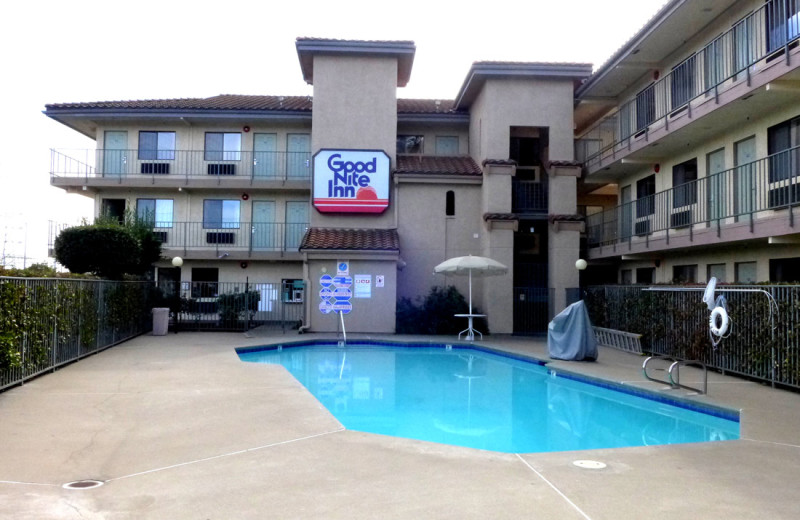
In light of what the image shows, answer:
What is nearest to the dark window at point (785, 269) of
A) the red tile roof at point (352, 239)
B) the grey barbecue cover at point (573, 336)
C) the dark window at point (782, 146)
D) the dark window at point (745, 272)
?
the dark window at point (745, 272)

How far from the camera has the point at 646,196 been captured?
19703 millimetres

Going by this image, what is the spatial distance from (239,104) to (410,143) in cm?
791

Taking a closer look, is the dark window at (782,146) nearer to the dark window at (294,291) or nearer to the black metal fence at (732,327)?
the black metal fence at (732,327)

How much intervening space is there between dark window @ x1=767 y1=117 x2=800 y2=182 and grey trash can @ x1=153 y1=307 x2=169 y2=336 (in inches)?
694

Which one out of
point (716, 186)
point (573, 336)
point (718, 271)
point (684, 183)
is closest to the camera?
point (573, 336)

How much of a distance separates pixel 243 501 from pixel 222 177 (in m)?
22.6

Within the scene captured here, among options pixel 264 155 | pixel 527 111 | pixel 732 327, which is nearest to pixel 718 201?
pixel 732 327

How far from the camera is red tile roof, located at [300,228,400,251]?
20703 mm

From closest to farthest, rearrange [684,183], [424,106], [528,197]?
1. [684,183]
2. [528,197]
3. [424,106]

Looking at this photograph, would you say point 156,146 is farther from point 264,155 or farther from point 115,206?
point 264,155

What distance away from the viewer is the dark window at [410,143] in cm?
2552

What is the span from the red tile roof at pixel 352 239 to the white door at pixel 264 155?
5194 millimetres

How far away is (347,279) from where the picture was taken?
2108cm

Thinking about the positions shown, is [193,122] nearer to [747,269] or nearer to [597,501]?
[747,269]
